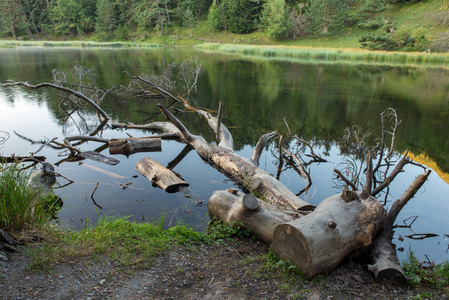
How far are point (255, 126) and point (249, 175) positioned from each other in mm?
6425

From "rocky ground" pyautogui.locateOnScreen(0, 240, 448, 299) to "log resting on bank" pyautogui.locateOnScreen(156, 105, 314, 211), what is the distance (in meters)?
1.97

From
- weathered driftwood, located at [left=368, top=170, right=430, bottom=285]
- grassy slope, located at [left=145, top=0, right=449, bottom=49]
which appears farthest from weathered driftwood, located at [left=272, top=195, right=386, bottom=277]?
grassy slope, located at [left=145, top=0, right=449, bottom=49]

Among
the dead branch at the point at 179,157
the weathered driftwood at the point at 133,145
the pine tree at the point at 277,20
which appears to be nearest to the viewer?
the dead branch at the point at 179,157

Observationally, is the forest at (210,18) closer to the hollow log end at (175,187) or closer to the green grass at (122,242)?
the hollow log end at (175,187)

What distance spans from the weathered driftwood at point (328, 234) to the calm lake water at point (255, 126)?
1.54 m

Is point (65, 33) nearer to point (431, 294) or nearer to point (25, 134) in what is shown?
point (25, 134)

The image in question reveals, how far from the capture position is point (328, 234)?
3.94m

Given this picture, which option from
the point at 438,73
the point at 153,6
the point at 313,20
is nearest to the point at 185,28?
the point at 153,6

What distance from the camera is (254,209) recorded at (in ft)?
16.1

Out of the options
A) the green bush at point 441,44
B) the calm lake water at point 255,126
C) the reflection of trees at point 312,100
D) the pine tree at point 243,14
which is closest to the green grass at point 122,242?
the calm lake water at point 255,126

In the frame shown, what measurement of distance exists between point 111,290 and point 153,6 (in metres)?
83.8

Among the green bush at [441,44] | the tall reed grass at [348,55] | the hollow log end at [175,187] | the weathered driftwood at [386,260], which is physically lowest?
the hollow log end at [175,187]

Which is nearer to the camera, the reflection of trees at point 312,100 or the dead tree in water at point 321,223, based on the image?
the dead tree in water at point 321,223

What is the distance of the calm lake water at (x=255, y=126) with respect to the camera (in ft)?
22.1
